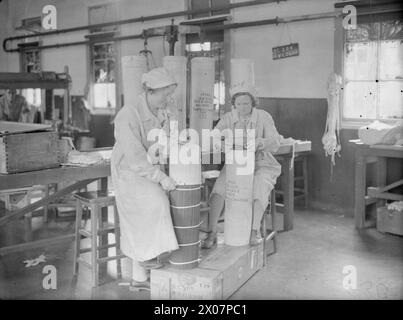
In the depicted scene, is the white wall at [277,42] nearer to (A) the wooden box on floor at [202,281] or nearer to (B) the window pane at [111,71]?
(B) the window pane at [111,71]

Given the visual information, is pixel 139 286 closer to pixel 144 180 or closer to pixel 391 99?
pixel 144 180

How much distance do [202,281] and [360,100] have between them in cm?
355

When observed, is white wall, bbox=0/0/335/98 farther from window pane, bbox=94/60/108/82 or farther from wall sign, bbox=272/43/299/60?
window pane, bbox=94/60/108/82

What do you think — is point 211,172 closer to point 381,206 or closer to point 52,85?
point 381,206

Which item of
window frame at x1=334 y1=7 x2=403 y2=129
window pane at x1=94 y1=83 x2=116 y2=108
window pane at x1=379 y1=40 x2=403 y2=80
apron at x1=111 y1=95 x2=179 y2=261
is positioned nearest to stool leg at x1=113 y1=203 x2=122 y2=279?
apron at x1=111 y1=95 x2=179 y2=261

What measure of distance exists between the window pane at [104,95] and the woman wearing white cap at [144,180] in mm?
5939

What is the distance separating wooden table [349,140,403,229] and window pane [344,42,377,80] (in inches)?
38.5

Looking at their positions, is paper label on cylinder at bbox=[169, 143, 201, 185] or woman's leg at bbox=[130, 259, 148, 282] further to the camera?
woman's leg at bbox=[130, 259, 148, 282]

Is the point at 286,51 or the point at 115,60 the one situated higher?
the point at 115,60

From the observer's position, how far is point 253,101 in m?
4.29

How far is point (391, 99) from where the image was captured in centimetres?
567

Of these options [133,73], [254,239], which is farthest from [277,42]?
[254,239]

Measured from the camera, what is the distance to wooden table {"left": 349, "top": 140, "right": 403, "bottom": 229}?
16.5 ft

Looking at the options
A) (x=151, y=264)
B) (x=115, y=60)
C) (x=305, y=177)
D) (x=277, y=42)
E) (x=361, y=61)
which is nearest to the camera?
(x=151, y=264)
